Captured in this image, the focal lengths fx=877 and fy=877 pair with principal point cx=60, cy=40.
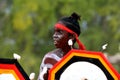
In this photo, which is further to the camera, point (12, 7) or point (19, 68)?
point (12, 7)

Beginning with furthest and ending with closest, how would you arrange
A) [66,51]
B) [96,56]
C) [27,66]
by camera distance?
[27,66] < [66,51] < [96,56]

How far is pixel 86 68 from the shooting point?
263 inches

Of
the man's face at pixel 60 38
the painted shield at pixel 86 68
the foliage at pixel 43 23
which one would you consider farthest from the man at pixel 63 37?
the foliage at pixel 43 23

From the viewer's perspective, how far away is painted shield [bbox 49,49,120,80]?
263 inches

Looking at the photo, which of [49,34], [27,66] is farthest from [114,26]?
[27,66]

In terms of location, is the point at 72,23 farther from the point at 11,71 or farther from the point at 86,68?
the point at 11,71

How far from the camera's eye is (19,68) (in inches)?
265

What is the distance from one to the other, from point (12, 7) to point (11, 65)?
14.4 meters

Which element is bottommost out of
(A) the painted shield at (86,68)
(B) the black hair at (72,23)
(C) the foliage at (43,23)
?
(A) the painted shield at (86,68)

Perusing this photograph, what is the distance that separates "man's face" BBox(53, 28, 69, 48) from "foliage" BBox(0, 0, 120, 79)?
12.1 metres

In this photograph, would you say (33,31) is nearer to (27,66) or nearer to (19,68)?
(27,66)

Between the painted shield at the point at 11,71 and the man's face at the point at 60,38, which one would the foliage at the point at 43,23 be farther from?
the painted shield at the point at 11,71

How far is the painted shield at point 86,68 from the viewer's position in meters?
6.68

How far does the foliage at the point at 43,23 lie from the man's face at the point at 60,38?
12.1 meters
